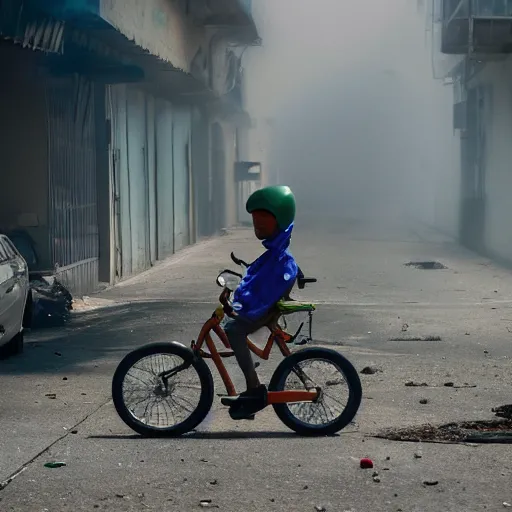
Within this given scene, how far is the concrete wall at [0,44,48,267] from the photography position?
1555cm

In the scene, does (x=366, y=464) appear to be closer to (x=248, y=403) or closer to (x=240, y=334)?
(x=248, y=403)

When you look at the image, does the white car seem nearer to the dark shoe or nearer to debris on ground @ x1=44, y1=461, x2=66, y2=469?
the dark shoe

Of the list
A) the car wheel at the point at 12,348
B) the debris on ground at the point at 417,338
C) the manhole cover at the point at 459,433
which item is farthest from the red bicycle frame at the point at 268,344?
the debris on ground at the point at 417,338

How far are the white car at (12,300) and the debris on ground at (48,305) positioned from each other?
1729 mm

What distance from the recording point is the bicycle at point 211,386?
23.2 ft

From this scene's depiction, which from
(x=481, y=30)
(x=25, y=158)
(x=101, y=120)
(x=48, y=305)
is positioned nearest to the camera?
(x=48, y=305)

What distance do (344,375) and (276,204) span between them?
110cm

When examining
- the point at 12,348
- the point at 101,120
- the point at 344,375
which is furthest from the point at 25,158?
the point at 344,375

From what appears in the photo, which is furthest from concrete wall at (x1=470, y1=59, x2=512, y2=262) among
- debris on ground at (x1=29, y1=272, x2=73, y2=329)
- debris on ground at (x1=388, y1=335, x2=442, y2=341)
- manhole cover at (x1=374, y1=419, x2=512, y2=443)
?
manhole cover at (x1=374, y1=419, x2=512, y2=443)

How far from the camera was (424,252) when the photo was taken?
27.3 metres

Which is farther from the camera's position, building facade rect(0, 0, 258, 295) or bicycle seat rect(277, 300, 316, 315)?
building facade rect(0, 0, 258, 295)

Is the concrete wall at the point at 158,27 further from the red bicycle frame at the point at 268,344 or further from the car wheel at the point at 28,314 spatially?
the red bicycle frame at the point at 268,344

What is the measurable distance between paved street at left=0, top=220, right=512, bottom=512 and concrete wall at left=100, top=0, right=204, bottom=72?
150 inches

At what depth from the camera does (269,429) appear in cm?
732
